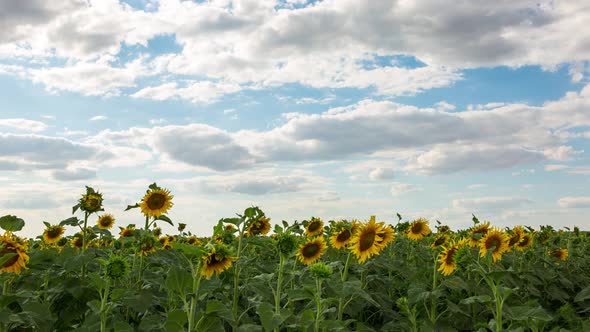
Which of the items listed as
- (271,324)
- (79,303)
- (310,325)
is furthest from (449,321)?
(79,303)

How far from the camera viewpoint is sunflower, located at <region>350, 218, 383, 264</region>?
Result: 6.38m

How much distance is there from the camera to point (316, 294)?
462cm

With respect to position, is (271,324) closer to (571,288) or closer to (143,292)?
(143,292)

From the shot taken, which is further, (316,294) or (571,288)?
(571,288)

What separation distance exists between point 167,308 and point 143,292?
441 mm

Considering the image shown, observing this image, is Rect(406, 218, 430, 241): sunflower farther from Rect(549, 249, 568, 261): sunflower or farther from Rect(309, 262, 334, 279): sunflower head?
Rect(309, 262, 334, 279): sunflower head

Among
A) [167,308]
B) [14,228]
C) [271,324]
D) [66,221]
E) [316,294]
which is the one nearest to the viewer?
[271,324]

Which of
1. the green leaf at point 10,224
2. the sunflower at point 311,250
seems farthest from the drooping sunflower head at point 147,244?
the sunflower at point 311,250

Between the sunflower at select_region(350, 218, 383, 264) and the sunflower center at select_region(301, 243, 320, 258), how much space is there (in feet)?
1.59

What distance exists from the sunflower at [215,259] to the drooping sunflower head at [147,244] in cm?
194

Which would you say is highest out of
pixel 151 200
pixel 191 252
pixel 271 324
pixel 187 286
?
pixel 151 200

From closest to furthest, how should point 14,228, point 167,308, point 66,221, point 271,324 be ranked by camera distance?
point 271,324 < point 14,228 < point 167,308 < point 66,221

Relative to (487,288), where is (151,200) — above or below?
above

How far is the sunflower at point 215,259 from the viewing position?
4160 mm
